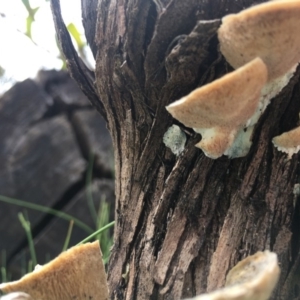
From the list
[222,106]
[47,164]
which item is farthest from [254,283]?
[47,164]

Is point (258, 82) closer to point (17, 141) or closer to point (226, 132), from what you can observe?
point (226, 132)

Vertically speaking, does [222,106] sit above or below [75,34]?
below

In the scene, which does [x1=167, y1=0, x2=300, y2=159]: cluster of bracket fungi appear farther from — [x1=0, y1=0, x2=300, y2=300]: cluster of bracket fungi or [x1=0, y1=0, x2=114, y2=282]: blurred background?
[x1=0, y1=0, x2=114, y2=282]: blurred background

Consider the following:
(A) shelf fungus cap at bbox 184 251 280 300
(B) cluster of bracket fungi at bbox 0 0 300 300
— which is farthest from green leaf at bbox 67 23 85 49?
(A) shelf fungus cap at bbox 184 251 280 300

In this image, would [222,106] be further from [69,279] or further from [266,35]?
[69,279]

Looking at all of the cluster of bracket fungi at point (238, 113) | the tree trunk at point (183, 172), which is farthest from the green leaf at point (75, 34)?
the cluster of bracket fungi at point (238, 113)

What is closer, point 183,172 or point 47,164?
point 183,172

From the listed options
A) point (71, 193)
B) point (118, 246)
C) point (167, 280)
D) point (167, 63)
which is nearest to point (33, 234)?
point (71, 193)
